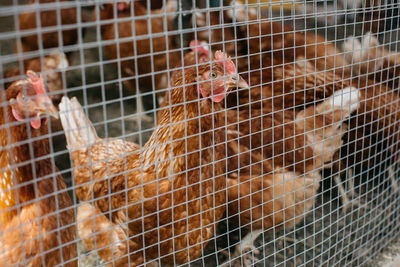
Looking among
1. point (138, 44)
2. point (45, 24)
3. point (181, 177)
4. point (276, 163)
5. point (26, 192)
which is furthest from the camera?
point (138, 44)

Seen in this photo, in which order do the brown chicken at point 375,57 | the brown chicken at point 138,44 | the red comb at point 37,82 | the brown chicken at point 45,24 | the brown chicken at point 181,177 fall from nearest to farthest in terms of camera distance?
the red comb at point 37,82
the brown chicken at point 181,177
the brown chicken at point 375,57
the brown chicken at point 45,24
the brown chicken at point 138,44

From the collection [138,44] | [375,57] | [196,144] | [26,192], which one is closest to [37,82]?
[26,192]

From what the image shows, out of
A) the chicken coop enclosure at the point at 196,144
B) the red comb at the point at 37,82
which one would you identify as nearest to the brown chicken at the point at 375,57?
the chicken coop enclosure at the point at 196,144

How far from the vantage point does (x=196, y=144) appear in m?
1.51

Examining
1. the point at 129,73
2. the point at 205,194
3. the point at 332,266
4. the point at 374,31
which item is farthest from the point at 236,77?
the point at 129,73

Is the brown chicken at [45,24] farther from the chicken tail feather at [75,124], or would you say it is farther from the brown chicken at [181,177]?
the brown chicken at [181,177]

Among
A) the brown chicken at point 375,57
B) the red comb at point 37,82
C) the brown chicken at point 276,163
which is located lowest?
the brown chicken at point 276,163

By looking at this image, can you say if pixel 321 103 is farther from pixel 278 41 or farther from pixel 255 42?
pixel 255 42

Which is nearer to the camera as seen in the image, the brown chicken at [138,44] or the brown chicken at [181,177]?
the brown chicken at [181,177]

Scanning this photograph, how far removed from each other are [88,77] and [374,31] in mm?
2264

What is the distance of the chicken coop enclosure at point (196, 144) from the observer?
1173mm

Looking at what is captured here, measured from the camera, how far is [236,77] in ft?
4.67

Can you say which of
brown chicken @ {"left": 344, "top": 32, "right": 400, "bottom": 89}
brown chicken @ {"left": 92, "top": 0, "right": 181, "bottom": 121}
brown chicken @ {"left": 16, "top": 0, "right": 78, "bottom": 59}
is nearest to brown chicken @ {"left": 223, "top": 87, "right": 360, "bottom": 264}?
brown chicken @ {"left": 344, "top": 32, "right": 400, "bottom": 89}

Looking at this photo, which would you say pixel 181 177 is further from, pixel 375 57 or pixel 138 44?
pixel 138 44
